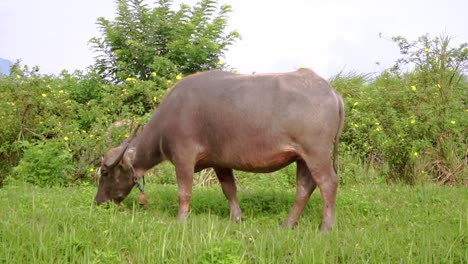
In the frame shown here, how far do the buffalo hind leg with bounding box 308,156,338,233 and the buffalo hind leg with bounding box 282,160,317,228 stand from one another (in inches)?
11.1

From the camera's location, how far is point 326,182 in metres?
5.17

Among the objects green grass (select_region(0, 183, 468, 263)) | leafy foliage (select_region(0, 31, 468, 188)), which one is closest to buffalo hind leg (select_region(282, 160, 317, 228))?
green grass (select_region(0, 183, 468, 263))

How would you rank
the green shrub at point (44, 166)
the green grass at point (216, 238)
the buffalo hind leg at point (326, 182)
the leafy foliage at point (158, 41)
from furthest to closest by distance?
the leafy foliage at point (158, 41) < the green shrub at point (44, 166) < the buffalo hind leg at point (326, 182) < the green grass at point (216, 238)

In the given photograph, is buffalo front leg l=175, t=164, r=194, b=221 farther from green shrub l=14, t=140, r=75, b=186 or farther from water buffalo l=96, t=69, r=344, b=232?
green shrub l=14, t=140, r=75, b=186

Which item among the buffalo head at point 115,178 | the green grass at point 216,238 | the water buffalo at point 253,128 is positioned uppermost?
the water buffalo at point 253,128

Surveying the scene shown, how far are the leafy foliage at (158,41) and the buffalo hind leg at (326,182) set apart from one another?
626cm

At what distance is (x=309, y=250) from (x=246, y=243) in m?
0.54

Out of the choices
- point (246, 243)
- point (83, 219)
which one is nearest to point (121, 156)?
point (83, 219)

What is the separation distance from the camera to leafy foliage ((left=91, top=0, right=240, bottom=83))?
11258 millimetres

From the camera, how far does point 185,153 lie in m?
5.46

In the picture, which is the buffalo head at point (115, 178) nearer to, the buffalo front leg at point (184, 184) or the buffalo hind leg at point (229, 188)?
the buffalo front leg at point (184, 184)

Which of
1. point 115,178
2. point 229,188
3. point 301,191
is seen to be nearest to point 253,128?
point 301,191

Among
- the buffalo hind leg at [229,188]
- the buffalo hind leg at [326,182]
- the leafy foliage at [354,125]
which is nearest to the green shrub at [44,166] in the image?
the leafy foliage at [354,125]

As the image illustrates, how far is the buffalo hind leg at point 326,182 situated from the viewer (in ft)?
16.8
